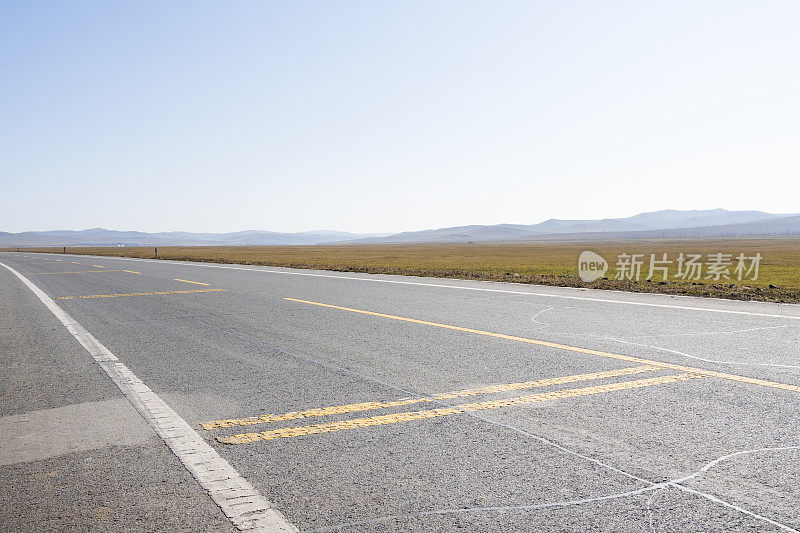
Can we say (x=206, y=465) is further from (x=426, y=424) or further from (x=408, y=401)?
(x=408, y=401)

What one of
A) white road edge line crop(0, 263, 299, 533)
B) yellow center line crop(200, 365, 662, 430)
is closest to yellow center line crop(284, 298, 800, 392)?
yellow center line crop(200, 365, 662, 430)

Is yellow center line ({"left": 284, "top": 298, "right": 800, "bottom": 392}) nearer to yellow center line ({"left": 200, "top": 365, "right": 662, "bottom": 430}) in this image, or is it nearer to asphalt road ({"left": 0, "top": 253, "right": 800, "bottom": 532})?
asphalt road ({"left": 0, "top": 253, "right": 800, "bottom": 532})

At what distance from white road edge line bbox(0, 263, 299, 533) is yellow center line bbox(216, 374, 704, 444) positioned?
0.89ft

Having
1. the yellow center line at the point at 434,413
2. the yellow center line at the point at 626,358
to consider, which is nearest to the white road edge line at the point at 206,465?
the yellow center line at the point at 434,413

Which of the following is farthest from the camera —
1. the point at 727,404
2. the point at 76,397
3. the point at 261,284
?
the point at 261,284

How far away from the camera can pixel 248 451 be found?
4.05 metres

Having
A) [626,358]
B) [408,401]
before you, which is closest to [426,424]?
[408,401]

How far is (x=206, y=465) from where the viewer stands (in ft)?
12.5

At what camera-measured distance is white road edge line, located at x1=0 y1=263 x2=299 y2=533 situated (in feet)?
10.1

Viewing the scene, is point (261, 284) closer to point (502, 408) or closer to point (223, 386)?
point (223, 386)

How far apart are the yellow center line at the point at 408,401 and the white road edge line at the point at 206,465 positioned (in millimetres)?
293

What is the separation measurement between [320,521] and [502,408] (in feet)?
7.26

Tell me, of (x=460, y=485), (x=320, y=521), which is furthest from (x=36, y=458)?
(x=460, y=485)

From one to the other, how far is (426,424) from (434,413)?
29 centimetres
